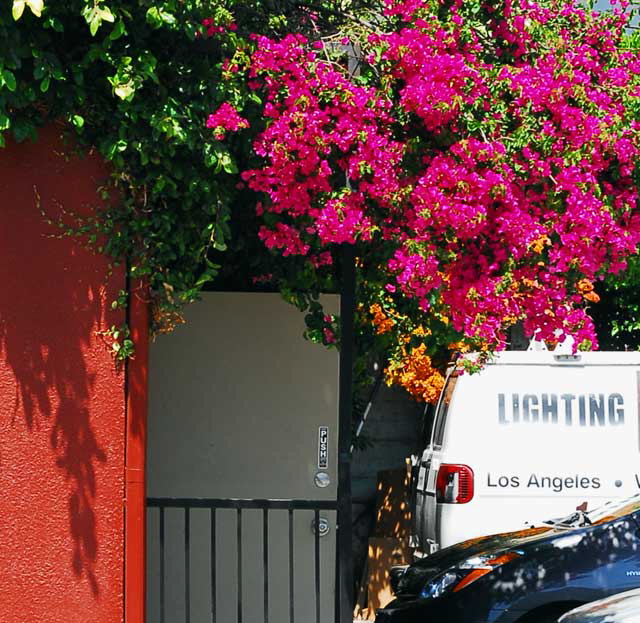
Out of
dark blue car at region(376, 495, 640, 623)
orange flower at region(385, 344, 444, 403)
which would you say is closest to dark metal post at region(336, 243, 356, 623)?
dark blue car at region(376, 495, 640, 623)

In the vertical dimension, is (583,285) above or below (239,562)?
above

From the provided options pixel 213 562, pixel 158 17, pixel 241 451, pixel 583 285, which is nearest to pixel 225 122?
pixel 158 17

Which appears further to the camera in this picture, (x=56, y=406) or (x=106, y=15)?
(x=56, y=406)

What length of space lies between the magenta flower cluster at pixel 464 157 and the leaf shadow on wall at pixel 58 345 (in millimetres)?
1077

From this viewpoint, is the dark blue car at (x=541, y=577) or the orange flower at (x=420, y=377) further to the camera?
the orange flower at (x=420, y=377)

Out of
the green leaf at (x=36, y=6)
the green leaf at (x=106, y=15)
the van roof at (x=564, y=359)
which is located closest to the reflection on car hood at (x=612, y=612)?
the green leaf at (x=106, y=15)

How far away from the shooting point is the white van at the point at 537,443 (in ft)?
32.0

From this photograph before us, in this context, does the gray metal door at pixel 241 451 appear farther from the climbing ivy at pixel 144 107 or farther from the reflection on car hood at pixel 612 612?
the reflection on car hood at pixel 612 612

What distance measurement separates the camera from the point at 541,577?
23.2 ft

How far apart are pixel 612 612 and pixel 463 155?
235 centimetres

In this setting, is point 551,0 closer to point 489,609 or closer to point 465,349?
point 465,349

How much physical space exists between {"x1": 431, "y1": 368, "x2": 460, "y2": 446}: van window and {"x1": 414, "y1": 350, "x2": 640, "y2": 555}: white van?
347mm

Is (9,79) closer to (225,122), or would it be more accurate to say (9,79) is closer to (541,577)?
(225,122)

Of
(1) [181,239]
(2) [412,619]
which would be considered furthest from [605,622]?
(1) [181,239]
